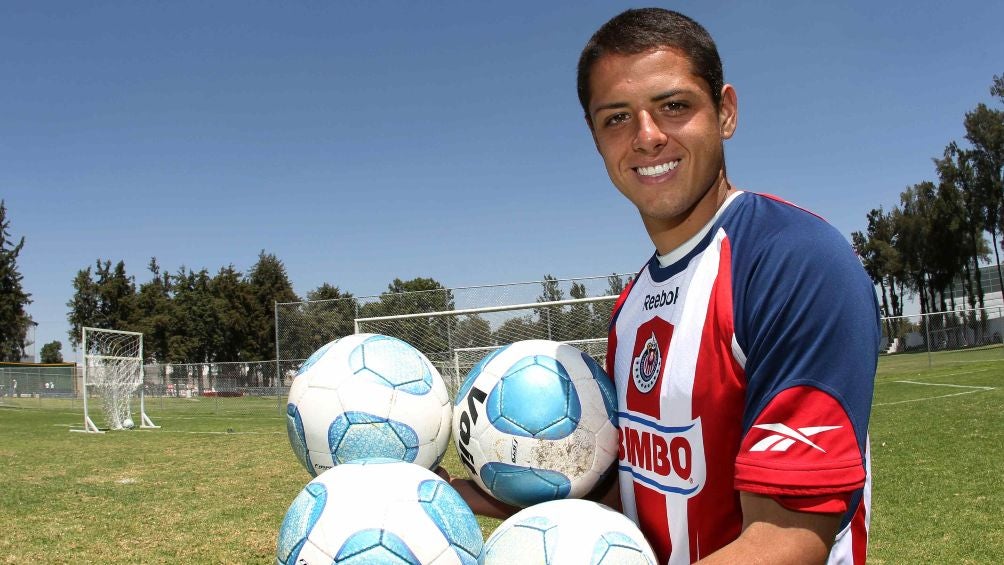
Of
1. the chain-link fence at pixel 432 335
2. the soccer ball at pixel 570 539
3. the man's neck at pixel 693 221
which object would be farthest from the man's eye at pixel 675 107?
the chain-link fence at pixel 432 335

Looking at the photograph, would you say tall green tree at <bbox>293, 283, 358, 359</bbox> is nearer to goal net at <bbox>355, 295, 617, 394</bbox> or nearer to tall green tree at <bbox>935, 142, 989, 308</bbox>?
goal net at <bbox>355, 295, 617, 394</bbox>

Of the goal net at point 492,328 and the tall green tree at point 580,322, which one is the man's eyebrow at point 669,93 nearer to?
the goal net at point 492,328

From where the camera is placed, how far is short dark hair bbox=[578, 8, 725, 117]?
5.83 feet

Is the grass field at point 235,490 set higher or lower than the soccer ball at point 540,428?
lower

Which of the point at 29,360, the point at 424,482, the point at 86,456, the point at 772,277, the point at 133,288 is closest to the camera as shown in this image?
the point at 772,277

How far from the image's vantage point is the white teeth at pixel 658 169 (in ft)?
6.00

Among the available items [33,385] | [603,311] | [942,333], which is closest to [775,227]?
[603,311]

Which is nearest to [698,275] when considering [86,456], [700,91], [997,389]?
[700,91]

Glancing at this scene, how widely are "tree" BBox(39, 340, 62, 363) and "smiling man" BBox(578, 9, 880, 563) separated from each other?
99.6 m

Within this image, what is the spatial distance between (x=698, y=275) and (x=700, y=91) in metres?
0.48

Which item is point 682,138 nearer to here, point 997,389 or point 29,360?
point 997,389

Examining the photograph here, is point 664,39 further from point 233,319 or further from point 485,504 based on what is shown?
point 233,319

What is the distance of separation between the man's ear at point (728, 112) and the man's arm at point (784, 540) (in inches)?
39.6

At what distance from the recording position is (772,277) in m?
1.50
